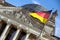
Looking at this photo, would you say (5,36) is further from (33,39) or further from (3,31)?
(33,39)

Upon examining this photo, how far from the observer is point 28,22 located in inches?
1763

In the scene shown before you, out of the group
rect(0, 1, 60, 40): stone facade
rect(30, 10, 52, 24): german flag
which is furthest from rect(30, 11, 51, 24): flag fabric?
rect(0, 1, 60, 40): stone facade

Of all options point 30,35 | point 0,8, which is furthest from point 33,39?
point 0,8

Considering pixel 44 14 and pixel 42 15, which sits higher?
pixel 44 14

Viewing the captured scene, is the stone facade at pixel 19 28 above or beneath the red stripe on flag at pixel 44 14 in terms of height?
beneath

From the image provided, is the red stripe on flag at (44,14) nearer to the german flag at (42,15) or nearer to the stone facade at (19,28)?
the german flag at (42,15)

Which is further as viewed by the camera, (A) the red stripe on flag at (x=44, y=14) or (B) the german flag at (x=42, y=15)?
(A) the red stripe on flag at (x=44, y=14)

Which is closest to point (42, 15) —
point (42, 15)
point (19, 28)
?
point (42, 15)

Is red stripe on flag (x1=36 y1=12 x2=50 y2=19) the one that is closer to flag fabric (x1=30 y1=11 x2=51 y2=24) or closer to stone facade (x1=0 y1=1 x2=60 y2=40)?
flag fabric (x1=30 y1=11 x2=51 y2=24)

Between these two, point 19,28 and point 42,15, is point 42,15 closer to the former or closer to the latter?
point 42,15

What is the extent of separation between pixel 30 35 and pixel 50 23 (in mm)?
10476

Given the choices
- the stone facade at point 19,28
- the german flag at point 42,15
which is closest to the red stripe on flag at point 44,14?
the german flag at point 42,15

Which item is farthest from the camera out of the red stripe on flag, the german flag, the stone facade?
the stone facade

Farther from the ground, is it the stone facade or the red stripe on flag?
the red stripe on flag
